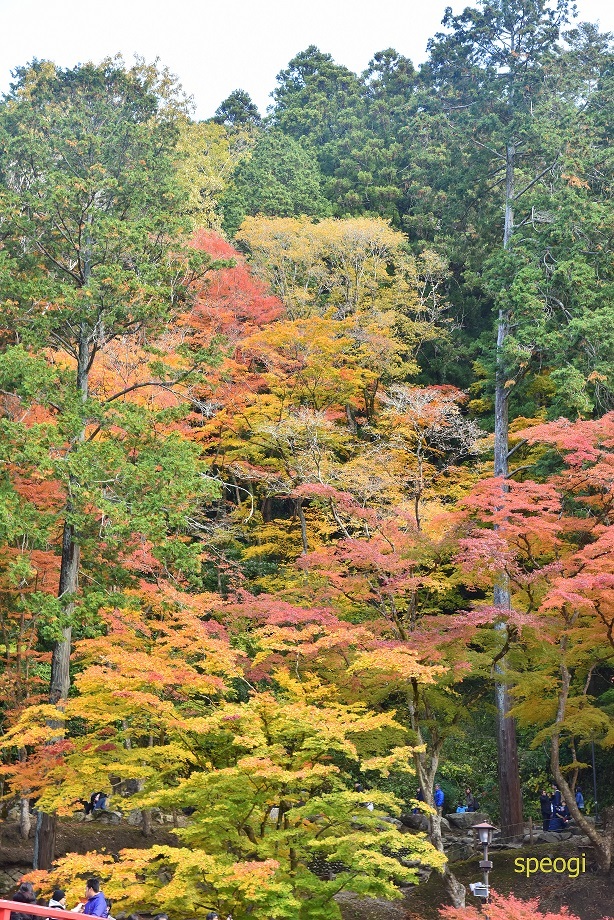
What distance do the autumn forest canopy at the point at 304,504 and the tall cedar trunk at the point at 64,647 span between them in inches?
2.0

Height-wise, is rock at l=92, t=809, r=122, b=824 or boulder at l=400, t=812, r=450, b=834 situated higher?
rock at l=92, t=809, r=122, b=824

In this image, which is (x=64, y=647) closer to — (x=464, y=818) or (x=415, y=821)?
(x=415, y=821)

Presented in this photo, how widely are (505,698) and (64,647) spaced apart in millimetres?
9140

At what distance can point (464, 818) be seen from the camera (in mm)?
18219

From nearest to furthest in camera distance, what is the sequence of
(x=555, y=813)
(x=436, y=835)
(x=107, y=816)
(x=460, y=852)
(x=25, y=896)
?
(x=25, y=896)
(x=436, y=835)
(x=460, y=852)
(x=555, y=813)
(x=107, y=816)

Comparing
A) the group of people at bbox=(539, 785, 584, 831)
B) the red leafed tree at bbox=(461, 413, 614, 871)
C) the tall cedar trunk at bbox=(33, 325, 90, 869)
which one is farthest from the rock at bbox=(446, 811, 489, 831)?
the tall cedar trunk at bbox=(33, 325, 90, 869)

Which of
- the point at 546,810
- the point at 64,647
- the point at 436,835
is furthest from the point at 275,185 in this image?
the point at 436,835

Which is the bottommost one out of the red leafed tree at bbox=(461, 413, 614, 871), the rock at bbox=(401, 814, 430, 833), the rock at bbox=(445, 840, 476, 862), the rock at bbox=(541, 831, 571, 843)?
the rock at bbox=(445, 840, 476, 862)

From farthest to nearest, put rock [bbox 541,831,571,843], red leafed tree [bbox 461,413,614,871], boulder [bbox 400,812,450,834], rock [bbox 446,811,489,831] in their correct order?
1. rock [bbox 446,811,489,831]
2. boulder [bbox 400,812,450,834]
3. rock [bbox 541,831,571,843]
4. red leafed tree [bbox 461,413,614,871]

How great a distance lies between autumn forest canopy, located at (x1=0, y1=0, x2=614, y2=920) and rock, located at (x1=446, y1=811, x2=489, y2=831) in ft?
3.34

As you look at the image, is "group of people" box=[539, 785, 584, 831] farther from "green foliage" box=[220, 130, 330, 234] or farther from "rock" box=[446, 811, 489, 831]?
"green foliage" box=[220, 130, 330, 234]

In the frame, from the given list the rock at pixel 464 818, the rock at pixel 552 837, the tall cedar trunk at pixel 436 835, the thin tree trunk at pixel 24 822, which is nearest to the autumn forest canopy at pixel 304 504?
the tall cedar trunk at pixel 436 835

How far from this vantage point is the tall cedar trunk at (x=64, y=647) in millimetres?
12641

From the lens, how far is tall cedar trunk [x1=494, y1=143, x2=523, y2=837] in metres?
17.3
